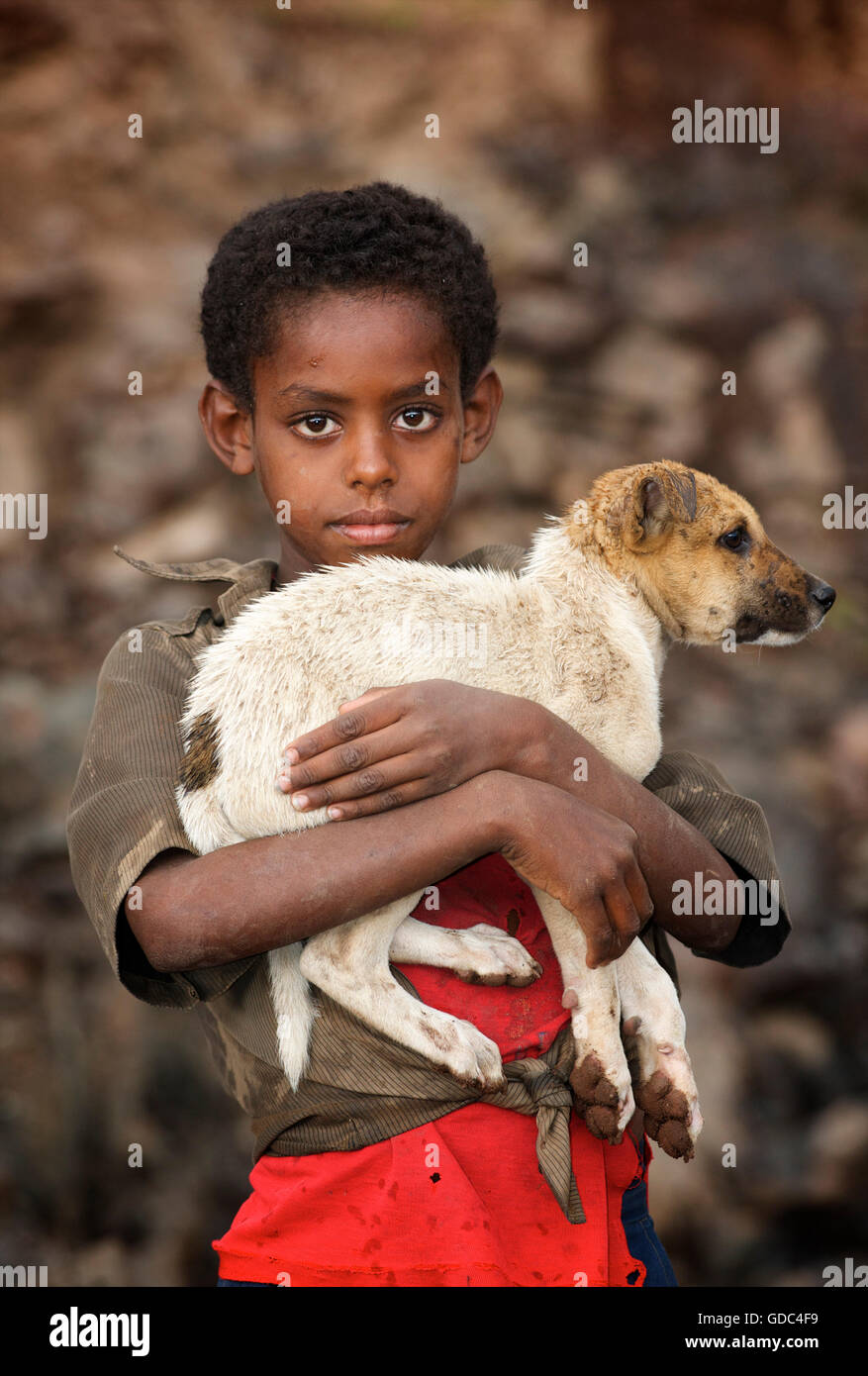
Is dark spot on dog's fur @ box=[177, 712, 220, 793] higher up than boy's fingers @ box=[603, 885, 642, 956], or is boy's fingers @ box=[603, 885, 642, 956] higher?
dark spot on dog's fur @ box=[177, 712, 220, 793]

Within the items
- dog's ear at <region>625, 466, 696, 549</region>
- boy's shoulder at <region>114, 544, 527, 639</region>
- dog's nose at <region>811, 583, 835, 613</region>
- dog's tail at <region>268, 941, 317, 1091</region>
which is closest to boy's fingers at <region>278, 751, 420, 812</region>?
dog's tail at <region>268, 941, 317, 1091</region>

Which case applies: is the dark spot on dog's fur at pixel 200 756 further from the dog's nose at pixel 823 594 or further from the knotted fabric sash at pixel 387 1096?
the dog's nose at pixel 823 594

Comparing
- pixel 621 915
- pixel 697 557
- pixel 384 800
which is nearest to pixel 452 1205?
pixel 621 915

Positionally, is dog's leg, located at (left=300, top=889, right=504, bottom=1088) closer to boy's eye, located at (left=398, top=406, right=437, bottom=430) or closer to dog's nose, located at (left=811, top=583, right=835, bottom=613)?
boy's eye, located at (left=398, top=406, right=437, bottom=430)

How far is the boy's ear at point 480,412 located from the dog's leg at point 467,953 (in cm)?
107

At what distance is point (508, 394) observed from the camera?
19.9 feet

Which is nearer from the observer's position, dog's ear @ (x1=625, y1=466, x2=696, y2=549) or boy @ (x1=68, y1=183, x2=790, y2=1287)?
boy @ (x1=68, y1=183, x2=790, y2=1287)

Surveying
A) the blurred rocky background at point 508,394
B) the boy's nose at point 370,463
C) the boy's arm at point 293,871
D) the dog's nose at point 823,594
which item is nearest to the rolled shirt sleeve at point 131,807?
the boy's arm at point 293,871

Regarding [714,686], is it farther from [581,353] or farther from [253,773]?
[253,773]

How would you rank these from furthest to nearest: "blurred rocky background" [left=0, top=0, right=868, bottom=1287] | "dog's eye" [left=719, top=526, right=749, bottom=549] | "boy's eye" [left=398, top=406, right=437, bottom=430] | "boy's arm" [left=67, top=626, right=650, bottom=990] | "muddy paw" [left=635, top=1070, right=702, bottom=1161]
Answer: "blurred rocky background" [left=0, top=0, right=868, bottom=1287]
"dog's eye" [left=719, top=526, right=749, bottom=549]
"boy's eye" [left=398, top=406, right=437, bottom=430]
"muddy paw" [left=635, top=1070, right=702, bottom=1161]
"boy's arm" [left=67, top=626, right=650, bottom=990]

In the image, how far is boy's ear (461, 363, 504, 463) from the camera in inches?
112

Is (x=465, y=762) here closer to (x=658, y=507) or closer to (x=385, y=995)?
(x=385, y=995)

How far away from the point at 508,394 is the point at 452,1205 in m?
4.55

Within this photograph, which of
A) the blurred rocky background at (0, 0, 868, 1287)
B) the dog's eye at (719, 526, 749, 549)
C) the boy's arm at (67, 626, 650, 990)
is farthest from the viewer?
the blurred rocky background at (0, 0, 868, 1287)
